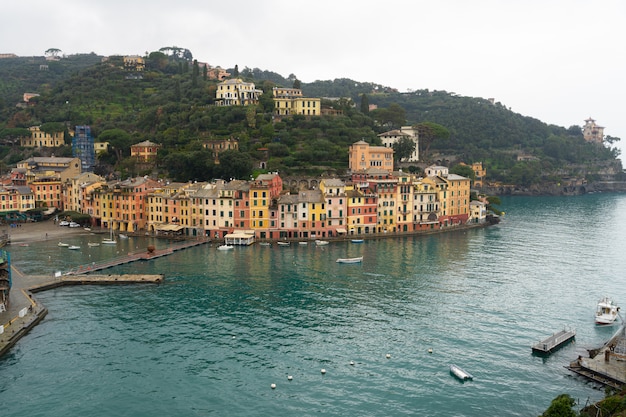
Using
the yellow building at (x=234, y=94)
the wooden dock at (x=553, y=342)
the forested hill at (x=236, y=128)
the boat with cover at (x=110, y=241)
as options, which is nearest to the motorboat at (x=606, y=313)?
the wooden dock at (x=553, y=342)

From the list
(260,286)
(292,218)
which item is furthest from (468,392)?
(292,218)

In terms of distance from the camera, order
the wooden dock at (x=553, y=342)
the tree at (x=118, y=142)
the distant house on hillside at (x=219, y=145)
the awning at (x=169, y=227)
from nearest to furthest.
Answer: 1. the wooden dock at (x=553, y=342)
2. the awning at (x=169, y=227)
3. the distant house on hillside at (x=219, y=145)
4. the tree at (x=118, y=142)

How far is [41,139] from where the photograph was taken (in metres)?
128

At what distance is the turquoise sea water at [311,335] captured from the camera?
99.9ft

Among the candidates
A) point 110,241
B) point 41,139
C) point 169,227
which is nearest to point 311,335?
point 169,227

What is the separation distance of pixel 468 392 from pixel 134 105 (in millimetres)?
132723

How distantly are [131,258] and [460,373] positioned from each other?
43201 millimetres

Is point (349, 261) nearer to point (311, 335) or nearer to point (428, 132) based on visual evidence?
point (311, 335)

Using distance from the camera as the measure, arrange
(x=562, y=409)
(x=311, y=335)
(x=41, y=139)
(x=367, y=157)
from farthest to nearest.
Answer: (x=41, y=139), (x=367, y=157), (x=311, y=335), (x=562, y=409)

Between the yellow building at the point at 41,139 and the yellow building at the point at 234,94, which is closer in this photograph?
the yellow building at the point at 234,94

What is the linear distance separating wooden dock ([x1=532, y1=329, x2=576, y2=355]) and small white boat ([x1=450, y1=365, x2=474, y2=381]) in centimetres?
617

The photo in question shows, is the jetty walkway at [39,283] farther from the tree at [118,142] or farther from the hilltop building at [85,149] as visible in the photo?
the hilltop building at [85,149]

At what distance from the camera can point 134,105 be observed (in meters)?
145

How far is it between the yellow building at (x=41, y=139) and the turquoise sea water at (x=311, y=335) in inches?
2701
